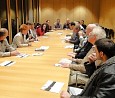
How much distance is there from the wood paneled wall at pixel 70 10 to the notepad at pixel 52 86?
38.7ft

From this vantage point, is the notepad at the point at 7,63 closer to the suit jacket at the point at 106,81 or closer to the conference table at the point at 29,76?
the conference table at the point at 29,76

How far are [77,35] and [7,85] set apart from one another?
13.5ft

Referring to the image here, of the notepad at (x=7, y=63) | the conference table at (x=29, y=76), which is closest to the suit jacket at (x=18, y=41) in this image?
the conference table at (x=29, y=76)

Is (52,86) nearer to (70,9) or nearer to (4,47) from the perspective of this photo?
(4,47)

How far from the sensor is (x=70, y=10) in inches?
536

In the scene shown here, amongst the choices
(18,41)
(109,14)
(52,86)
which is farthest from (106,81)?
(109,14)

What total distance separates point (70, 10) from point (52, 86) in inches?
471

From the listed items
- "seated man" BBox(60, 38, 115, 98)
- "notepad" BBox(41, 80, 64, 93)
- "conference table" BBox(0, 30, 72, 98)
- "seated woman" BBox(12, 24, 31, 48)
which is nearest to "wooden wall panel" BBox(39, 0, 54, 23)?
"seated woman" BBox(12, 24, 31, 48)

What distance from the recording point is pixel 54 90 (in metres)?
1.97

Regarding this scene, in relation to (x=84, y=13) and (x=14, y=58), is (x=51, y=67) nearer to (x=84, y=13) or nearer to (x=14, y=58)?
(x=14, y=58)

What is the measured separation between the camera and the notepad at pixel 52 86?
199cm

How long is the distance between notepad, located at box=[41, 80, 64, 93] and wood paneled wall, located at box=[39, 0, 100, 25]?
38.7 feet

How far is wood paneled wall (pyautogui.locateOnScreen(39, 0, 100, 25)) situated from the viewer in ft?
44.2

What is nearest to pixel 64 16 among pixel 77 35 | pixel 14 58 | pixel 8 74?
pixel 77 35
